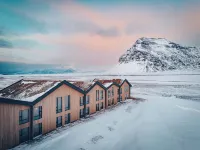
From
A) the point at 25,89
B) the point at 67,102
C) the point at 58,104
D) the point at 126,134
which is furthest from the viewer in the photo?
the point at 67,102

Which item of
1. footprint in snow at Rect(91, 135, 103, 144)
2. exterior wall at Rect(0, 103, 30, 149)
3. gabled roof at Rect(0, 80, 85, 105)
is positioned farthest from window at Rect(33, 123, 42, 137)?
footprint in snow at Rect(91, 135, 103, 144)

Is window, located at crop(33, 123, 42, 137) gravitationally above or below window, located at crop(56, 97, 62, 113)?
below

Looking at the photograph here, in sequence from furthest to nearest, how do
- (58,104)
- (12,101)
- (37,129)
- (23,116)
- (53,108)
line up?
(58,104), (53,108), (37,129), (23,116), (12,101)

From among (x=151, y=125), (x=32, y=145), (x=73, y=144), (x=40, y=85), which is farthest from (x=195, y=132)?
(x=40, y=85)

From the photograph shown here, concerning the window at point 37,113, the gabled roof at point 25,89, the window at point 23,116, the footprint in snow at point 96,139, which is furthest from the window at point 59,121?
the footprint in snow at point 96,139

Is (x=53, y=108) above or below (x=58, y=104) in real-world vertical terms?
Result: below

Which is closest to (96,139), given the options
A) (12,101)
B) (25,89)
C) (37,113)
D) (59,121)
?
(59,121)

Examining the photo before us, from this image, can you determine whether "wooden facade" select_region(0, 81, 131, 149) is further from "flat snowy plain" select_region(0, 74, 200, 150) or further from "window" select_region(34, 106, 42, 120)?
"flat snowy plain" select_region(0, 74, 200, 150)

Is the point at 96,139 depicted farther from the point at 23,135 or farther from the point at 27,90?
the point at 27,90
